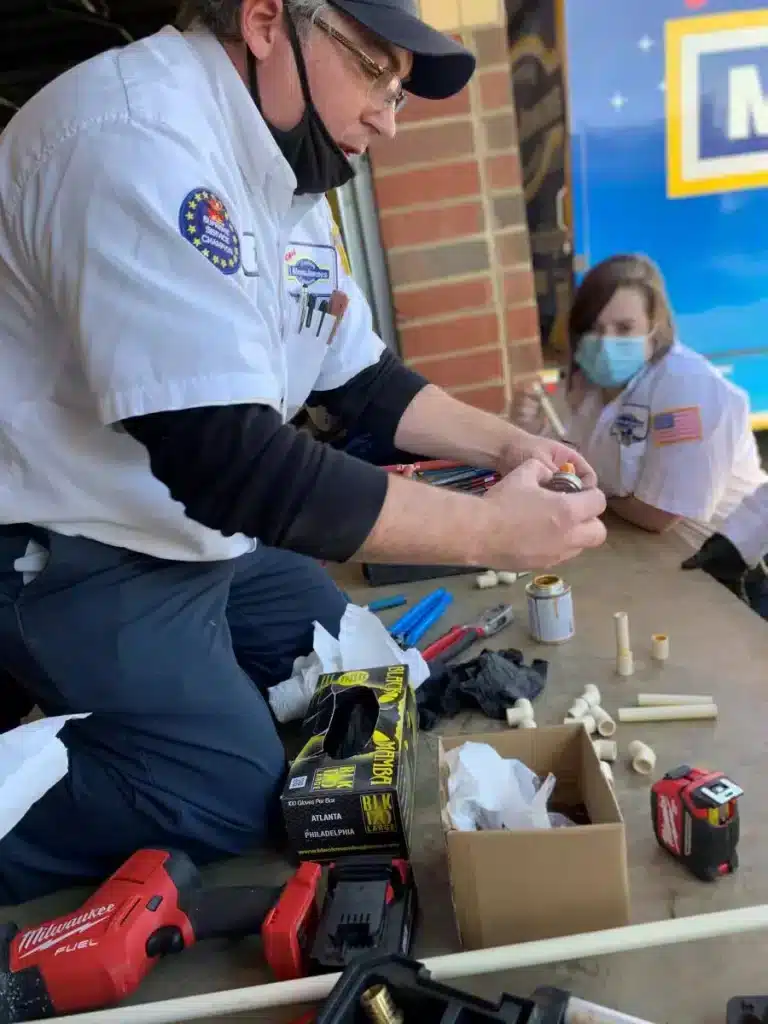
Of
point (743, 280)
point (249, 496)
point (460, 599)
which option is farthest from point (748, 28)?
point (249, 496)

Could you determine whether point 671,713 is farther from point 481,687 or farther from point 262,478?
point 262,478

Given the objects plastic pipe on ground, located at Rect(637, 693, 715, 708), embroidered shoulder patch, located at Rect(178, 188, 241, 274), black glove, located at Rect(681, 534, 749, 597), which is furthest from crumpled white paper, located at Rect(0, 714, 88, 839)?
black glove, located at Rect(681, 534, 749, 597)

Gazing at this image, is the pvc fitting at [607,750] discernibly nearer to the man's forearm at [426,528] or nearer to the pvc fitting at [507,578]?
the man's forearm at [426,528]

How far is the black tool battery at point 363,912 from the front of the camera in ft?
2.78

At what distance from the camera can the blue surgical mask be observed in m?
1.71

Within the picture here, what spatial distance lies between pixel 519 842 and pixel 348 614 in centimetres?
65

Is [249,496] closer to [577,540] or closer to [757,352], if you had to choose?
[577,540]

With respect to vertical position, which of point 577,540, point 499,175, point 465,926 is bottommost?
point 465,926

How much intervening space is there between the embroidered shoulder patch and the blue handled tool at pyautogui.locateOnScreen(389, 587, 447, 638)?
825 millimetres

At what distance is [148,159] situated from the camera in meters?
0.80

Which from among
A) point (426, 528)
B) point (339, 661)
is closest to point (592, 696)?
point (339, 661)

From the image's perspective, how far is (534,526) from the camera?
0.96 metres

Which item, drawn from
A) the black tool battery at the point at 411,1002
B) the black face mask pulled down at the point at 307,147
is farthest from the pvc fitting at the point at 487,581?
the black tool battery at the point at 411,1002

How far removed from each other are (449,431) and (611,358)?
46 centimetres
